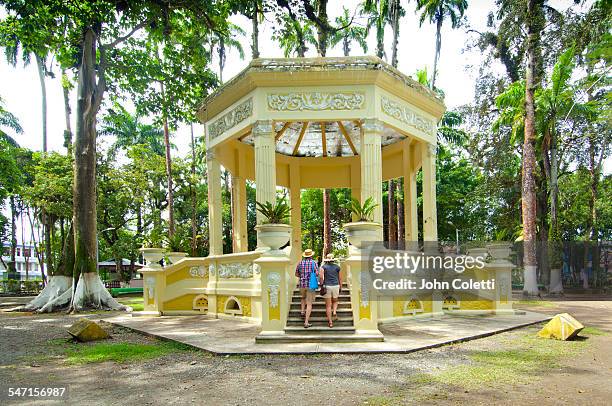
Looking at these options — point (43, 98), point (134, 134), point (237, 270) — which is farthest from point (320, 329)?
point (134, 134)

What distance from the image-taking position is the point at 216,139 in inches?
561

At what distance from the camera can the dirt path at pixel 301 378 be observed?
545 cm

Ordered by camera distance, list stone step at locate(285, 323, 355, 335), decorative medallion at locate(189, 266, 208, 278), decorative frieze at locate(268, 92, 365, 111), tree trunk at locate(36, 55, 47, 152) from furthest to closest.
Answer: tree trunk at locate(36, 55, 47, 152) → decorative medallion at locate(189, 266, 208, 278) → decorative frieze at locate(268, 92, 365, 111) → stone step at locate(285, 323, 355, 335)

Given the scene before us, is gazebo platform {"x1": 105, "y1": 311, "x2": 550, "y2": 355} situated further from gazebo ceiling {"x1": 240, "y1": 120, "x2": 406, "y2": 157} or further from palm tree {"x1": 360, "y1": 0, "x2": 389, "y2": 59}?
palm tree {"x1": 360, "y1": 0, "x2": 389, "y2": 59}

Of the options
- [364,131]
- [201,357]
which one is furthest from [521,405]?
[364,131]

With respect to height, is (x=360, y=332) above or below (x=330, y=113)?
Result: below

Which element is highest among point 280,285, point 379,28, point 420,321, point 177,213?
point 379,28

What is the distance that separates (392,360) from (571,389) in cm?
246

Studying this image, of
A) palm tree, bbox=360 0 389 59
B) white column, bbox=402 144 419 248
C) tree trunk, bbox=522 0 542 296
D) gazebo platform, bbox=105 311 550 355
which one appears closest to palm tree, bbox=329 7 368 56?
palm tree, bbox=360 0 389 59

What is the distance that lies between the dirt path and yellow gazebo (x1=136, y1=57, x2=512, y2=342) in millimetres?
1719

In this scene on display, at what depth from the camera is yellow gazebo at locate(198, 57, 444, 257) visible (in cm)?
1202

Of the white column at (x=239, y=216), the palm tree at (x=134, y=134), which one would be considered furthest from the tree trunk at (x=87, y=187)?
the palm tree at (x=134, y=134)

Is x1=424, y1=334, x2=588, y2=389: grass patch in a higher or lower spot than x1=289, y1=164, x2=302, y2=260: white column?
lower

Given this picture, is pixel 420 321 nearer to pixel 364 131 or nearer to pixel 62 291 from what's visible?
pixel 364 131
